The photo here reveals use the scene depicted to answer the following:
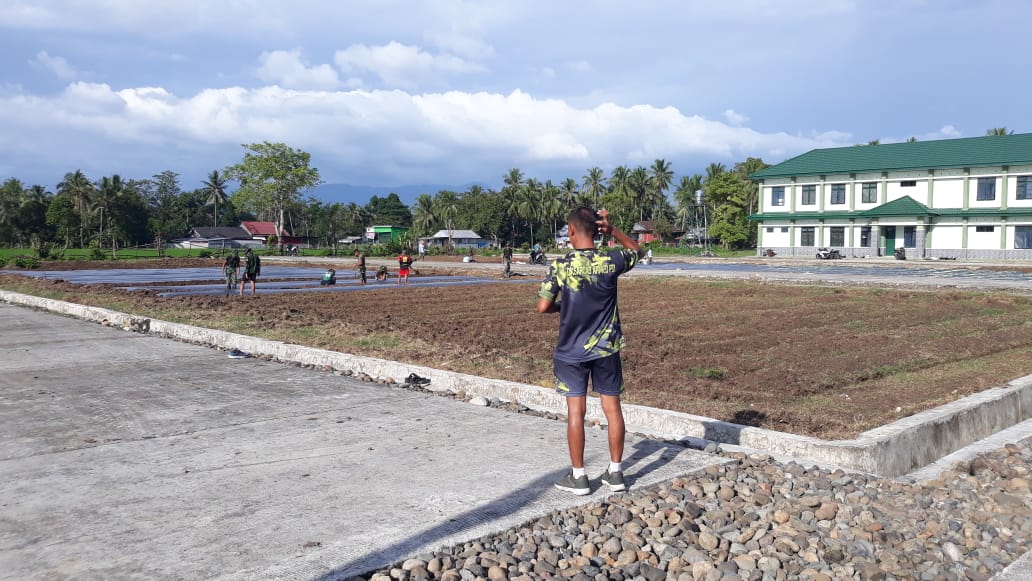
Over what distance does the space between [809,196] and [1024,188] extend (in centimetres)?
1416

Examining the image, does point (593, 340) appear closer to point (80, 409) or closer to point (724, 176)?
point (80, 409)

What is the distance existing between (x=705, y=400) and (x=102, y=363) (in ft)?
24.8

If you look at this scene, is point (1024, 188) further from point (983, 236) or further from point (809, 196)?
point (809, 196)

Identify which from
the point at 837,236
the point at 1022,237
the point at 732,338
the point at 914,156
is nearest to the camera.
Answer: the point at 732,338

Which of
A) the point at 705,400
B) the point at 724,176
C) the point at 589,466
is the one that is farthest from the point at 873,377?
the point at 724,176

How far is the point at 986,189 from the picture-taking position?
53281 millimetres

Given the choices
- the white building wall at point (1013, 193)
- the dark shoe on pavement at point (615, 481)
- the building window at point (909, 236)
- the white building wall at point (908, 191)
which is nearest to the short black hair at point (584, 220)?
the dark shoe on pavement at point (615, 481)

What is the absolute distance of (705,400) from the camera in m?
8.48

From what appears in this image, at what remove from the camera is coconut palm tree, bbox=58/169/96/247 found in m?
100

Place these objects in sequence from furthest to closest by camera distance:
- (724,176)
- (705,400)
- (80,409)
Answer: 1. (724,176)
2. (705,400)
3. (80,409)

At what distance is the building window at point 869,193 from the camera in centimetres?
5841

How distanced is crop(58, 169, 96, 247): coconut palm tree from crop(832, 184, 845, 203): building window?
276 ft

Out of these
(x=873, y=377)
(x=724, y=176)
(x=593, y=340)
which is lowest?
(x=873, y=377)

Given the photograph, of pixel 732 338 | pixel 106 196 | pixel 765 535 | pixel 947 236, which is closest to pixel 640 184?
pixel 947 236
